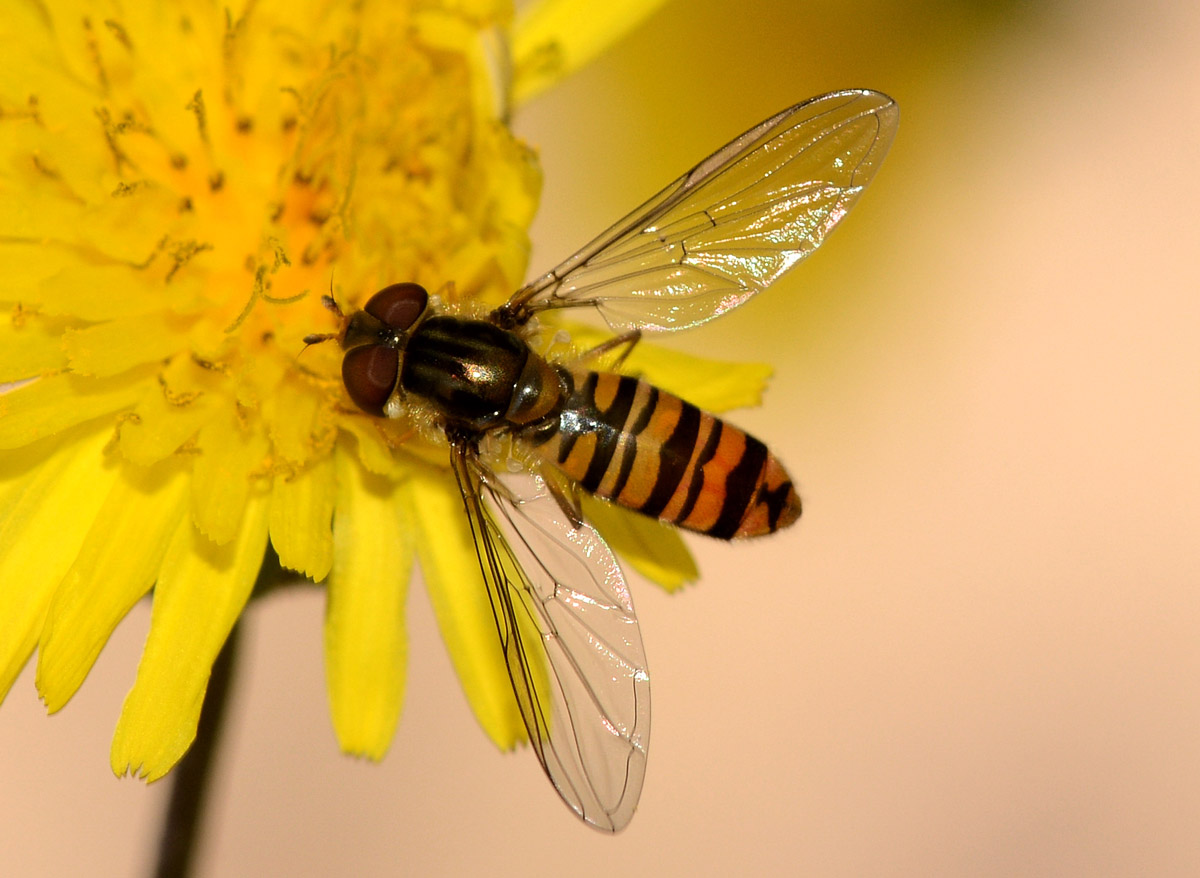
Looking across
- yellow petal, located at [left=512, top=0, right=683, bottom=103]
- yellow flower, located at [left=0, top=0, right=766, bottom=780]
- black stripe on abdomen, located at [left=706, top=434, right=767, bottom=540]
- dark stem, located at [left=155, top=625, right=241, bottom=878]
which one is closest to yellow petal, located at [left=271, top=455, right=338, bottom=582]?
yellow flower, located at [left=0, top=0, right=766, bottom=780]

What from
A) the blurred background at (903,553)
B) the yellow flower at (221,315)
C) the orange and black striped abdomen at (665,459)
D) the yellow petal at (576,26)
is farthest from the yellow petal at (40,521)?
the blurred background at (903,553)

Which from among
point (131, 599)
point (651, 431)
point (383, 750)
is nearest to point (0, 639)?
point (131, 599)

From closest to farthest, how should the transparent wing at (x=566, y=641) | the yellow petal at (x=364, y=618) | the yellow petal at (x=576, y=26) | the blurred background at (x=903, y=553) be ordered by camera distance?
the transparent wing at (x=566, y=641) < the yellow petal at (x=364, y=618) < the yellow petal at (x=576, y=26) < the blurred background at (x=903, y=553)

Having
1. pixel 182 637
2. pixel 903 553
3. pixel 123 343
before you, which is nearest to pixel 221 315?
pixel 123 343

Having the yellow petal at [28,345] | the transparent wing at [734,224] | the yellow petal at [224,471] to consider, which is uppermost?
the transparent wing at [734,224]

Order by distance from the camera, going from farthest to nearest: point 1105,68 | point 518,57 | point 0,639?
point 1105,68 < point 518,57 < point 0,639

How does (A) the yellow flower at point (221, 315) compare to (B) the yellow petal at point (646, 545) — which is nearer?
(A) the yellow flower at point (221, 315)

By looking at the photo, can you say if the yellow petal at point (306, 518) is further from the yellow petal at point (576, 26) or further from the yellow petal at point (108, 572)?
the yellow petal at point (576, 26)

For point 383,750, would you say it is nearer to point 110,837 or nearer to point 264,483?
point 264,483
